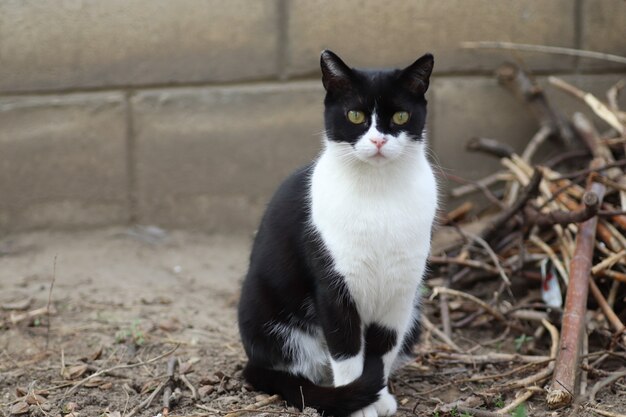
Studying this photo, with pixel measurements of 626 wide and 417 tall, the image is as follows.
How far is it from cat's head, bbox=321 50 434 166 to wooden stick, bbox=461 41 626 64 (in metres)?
1.94

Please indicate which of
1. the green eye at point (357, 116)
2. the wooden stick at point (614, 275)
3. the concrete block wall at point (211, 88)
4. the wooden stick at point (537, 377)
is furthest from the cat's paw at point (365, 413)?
the concrete block wall at point (211, 88)

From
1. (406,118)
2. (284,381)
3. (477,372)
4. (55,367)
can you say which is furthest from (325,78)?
(55,367)

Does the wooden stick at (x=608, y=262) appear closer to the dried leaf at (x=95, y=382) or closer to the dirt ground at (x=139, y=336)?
the dirt ground at (x=139, y=336)

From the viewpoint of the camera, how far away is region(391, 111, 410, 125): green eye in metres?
2.44

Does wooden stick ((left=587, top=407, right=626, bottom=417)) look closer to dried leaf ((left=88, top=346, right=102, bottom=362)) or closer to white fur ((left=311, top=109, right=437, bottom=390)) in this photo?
white fur ((left=311, top=109, right=437, bottom=390))

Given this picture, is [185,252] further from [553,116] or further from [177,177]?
[553,116]

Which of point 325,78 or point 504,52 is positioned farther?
point 504,52

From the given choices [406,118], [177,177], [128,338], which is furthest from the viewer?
[177,177]

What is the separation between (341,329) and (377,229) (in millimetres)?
335

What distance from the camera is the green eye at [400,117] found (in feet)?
7.99

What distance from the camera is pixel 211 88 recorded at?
462 cm

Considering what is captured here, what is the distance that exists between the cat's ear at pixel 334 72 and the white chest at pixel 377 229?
265 millimetres

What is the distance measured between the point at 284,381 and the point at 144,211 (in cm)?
223

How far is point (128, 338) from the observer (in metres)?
3.30
